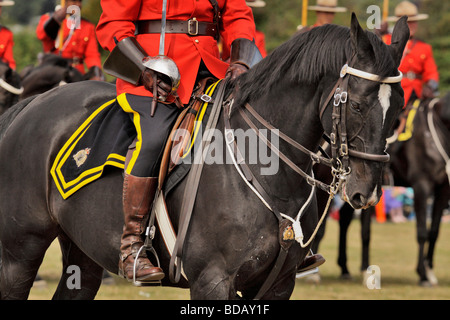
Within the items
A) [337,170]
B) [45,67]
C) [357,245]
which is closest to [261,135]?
[337,170]

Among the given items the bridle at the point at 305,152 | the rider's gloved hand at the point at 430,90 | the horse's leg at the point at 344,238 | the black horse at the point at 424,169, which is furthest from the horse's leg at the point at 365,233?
the bridle at the point at 305,152

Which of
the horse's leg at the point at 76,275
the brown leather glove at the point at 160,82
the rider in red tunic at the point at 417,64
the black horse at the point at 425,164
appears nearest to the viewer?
the brown leather glove at the point at 160,82

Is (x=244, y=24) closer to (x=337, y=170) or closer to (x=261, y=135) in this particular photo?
(x=261, y=135)

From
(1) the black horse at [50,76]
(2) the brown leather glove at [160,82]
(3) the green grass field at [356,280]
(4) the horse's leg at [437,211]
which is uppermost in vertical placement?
(2) the brown leather glove at [160,82]

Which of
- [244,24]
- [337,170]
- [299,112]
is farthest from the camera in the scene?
[244,24]

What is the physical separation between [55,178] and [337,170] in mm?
2003

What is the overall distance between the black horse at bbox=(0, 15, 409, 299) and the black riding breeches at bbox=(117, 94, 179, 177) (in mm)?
236

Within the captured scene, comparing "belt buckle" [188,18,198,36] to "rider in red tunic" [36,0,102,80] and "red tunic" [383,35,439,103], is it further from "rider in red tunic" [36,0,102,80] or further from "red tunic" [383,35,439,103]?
"red tunic" [383,35,439,103]

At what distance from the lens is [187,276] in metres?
4.47

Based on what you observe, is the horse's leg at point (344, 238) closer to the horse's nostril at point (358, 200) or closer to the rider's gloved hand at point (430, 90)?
the rider's gloved hand at point (430, 90)

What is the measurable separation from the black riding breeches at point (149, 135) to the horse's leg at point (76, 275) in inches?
52.1

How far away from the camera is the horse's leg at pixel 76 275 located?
5.61 m

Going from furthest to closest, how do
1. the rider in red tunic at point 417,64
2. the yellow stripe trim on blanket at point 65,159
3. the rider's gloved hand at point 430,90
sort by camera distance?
the rider in red tunic at point 417,64
the rider's gloved hand at point 430,90
the yellow stripe trim on blanket at point 65,159

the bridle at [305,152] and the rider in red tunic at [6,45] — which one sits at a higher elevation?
the rider in red tunic at [6,45]
